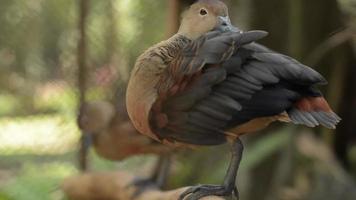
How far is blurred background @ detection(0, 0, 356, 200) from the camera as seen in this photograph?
5.76ft

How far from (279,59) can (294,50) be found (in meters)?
1.20

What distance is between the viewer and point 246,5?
1.83 meters

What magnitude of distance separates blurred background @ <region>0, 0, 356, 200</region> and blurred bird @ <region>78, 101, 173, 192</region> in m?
0.05

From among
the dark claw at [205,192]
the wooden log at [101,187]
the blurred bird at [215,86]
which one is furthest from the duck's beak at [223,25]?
the wooden log at [101,187]

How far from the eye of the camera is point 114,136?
191 cm

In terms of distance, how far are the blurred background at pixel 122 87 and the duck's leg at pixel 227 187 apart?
2.56 feet

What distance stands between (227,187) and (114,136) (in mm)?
1273

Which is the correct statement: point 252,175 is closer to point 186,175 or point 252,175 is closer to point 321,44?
point 186,175

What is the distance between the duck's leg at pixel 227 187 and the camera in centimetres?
62

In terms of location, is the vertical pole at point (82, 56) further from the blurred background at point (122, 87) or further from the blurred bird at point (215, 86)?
the blurred bird at point (215, 86)

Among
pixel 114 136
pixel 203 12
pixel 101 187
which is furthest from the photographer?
pixel 114 136

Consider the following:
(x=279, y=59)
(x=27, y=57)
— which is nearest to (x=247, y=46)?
(x=279, y=59)

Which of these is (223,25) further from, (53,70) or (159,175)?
(53,70)

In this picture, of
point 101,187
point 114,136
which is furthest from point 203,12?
point 114,136
